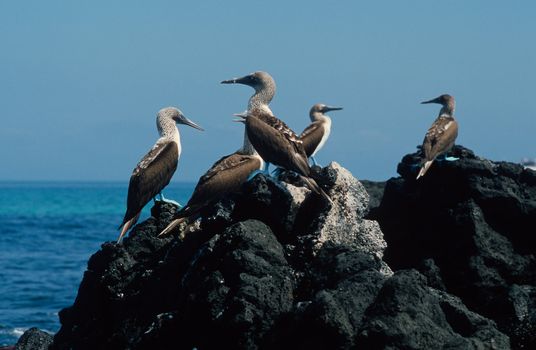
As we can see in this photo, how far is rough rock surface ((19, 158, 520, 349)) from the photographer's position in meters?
6.97

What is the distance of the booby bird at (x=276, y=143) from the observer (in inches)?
405

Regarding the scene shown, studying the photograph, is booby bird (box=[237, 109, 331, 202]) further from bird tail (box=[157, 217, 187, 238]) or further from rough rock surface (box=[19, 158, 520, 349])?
bird tail (box=[157, 217, 187, 238])

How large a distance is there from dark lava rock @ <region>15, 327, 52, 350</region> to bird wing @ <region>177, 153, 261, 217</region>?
2174mm

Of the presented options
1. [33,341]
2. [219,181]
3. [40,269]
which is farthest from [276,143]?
[40,269]

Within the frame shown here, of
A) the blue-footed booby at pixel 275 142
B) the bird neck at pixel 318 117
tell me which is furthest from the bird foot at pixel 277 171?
the bird neck at pixel 318 117

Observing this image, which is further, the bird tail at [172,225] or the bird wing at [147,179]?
the bird wing at [147,179]

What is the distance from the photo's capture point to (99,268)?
10.3m

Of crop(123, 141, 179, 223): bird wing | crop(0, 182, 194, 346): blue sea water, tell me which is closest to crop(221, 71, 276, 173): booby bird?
crop(123, 141, 179, 223): bird wing

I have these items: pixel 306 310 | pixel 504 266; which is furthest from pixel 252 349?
pixel 504 266

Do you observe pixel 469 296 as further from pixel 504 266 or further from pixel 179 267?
pixel 179 267

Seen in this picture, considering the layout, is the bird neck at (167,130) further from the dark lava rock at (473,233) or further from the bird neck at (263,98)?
the dark lava rock at (473,233)

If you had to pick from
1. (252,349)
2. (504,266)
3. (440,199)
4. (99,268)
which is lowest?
(252,349)

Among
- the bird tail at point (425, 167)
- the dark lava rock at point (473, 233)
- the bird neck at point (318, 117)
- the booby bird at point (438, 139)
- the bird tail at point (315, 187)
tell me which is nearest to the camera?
the dark lava rock at point (473, 233)

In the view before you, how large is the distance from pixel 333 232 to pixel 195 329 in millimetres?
1603
